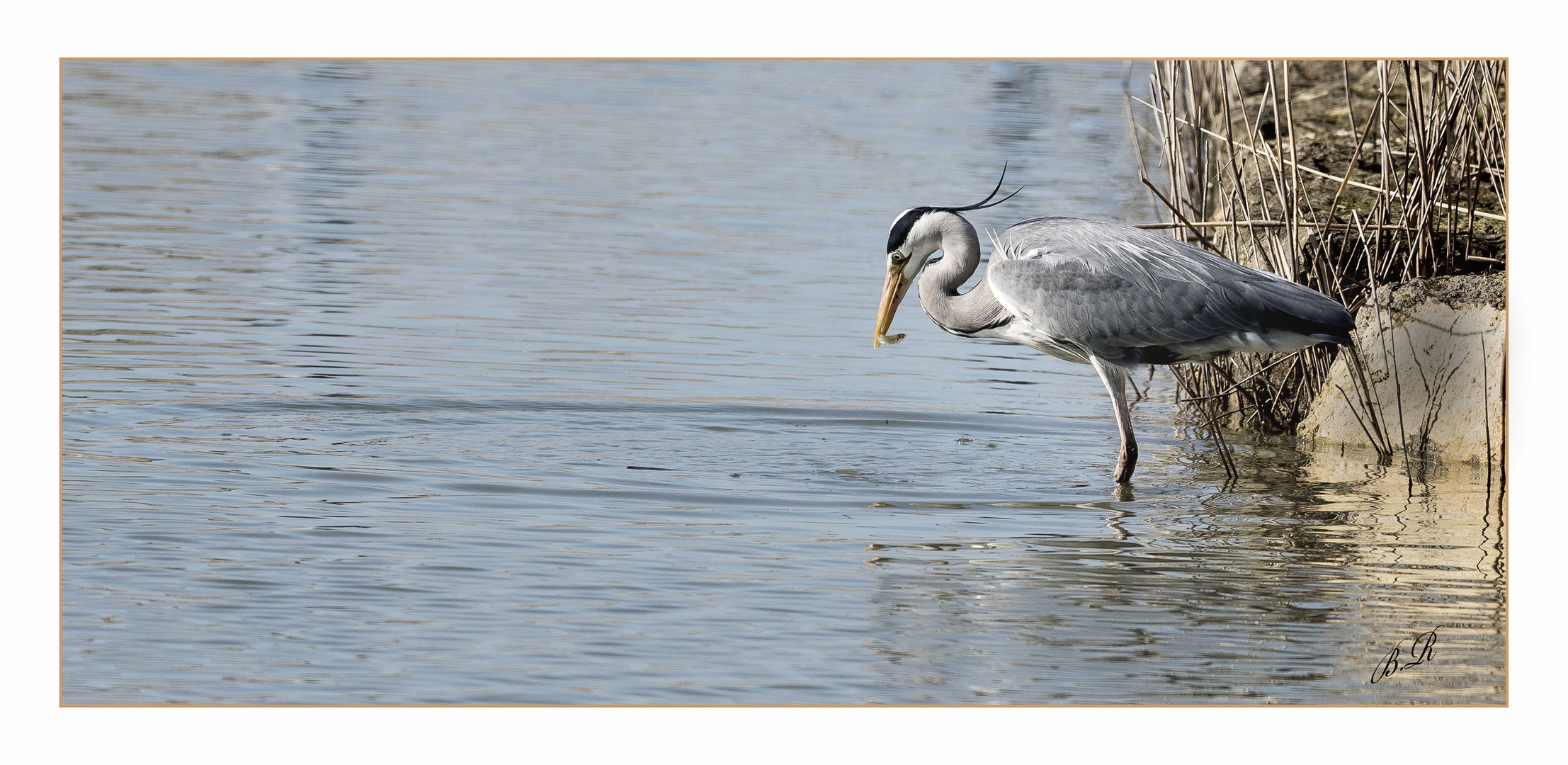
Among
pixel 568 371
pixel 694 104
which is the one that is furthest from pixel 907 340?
pixel 694 104

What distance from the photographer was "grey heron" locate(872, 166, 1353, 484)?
716 cm

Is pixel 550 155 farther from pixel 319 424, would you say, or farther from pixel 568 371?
pixel 319 424

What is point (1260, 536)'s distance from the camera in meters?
6.80

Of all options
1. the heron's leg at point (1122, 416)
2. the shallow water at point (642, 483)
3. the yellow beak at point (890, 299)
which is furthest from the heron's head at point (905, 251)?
the heron's leg at point (1122, 416)

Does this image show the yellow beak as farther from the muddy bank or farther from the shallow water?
the muddy bank

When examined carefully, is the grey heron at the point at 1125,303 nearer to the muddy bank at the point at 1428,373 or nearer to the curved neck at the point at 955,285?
the curved neck at the point at 955,285

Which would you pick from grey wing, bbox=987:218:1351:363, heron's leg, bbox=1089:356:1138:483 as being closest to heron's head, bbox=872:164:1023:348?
grey wing, bbox=987:218:1351:363

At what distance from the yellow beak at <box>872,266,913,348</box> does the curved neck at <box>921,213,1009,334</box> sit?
0.18 meters

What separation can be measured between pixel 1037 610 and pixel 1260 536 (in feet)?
4.67

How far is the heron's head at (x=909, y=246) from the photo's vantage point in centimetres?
787

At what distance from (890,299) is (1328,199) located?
106 inches
